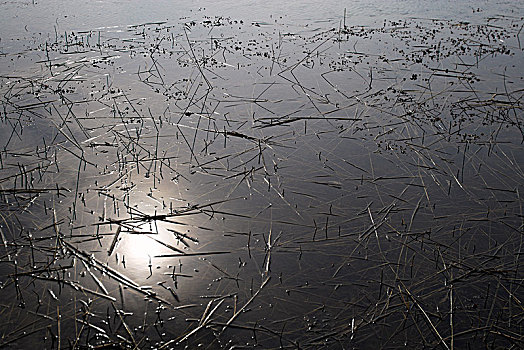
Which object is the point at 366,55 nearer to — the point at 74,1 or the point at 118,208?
the point at 118,208

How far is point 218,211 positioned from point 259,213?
1.05 feet

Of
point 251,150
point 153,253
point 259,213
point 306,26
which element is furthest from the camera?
point 306,26

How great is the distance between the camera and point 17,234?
393 cm

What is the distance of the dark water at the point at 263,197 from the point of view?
3.14m

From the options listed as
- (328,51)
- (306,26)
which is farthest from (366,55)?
(306,26)

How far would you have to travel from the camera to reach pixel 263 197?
4430mm

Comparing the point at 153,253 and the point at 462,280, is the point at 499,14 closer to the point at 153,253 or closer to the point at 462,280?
the point at 462,280

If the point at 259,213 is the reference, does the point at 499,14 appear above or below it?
above

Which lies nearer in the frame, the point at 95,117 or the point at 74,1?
the point at 95,117

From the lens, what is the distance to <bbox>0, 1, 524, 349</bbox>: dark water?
10.3ft

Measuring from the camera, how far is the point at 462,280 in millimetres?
3428

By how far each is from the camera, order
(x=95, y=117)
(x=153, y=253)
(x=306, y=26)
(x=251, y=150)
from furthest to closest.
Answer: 1. (x=306, y=26)
2. (x=95, y=117)
3. (x=251, y=150)
4. (x=153, y=253)

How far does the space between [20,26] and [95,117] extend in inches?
221

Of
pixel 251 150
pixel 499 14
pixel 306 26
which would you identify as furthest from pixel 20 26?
pixel 499 14
